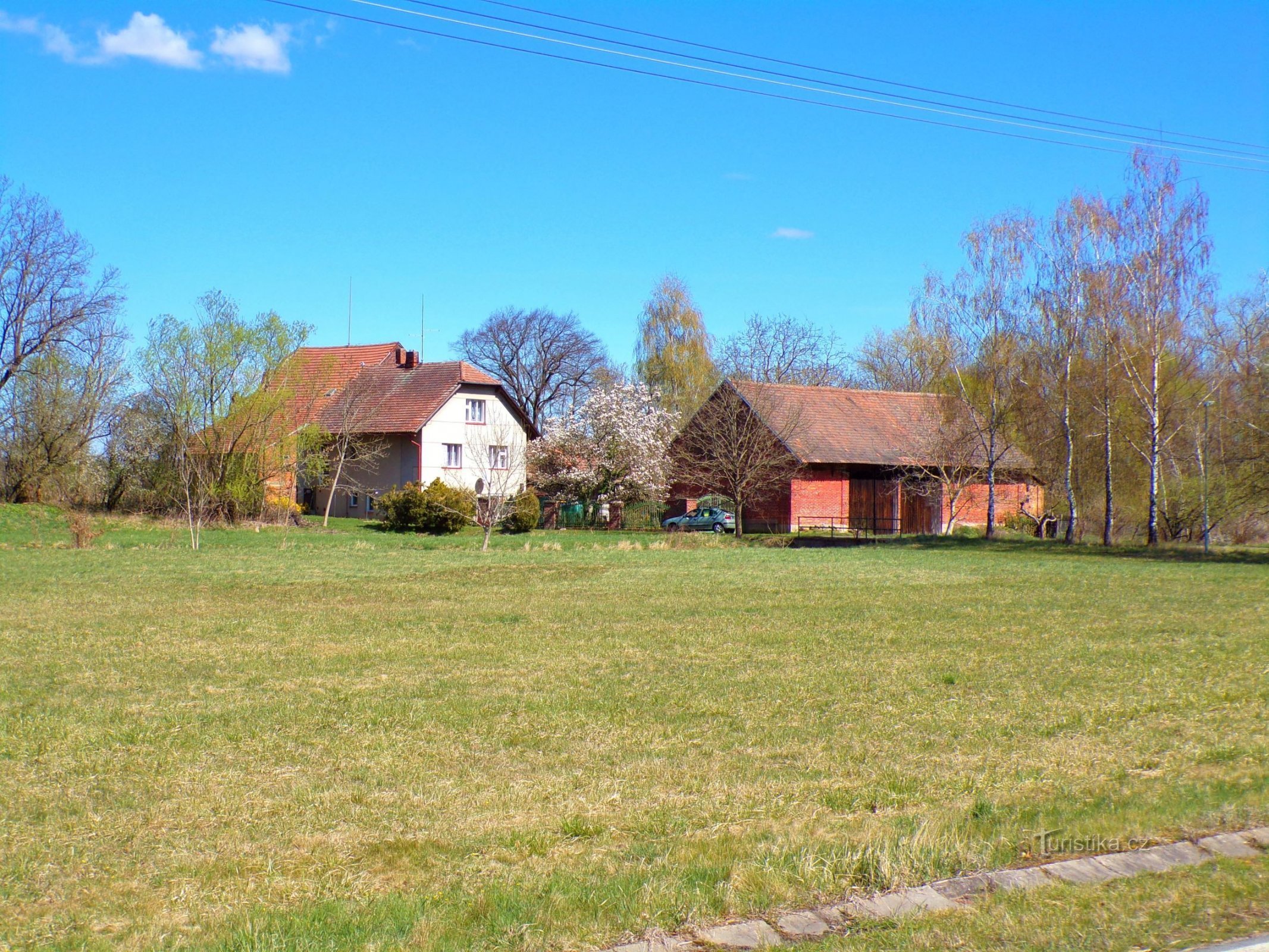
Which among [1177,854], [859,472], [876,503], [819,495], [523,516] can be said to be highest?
[859,472]

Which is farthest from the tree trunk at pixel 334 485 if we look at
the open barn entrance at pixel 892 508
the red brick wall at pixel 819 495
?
the open barn entrance at pixel 892 508

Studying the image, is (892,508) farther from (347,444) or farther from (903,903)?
(903,903)

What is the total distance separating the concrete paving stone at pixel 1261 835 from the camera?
545cm

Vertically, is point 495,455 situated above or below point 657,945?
above

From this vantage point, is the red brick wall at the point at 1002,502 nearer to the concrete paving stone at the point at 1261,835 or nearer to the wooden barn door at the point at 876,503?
the wooden barn door at the point at 876,503

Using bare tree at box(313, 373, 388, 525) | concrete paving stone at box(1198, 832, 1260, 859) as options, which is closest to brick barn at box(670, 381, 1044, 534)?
bare tree at box(313, 373, 388, 525)

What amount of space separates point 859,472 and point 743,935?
46014 millimetres

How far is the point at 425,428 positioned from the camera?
167ft

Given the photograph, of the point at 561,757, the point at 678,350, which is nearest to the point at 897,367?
the point at 678,350

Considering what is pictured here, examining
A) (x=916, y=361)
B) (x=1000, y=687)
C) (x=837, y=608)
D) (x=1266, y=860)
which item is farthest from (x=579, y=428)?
(x=1266, y=860)

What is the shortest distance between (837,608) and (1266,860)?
11596mm

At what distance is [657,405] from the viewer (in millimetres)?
58438

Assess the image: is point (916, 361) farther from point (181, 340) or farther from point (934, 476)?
point (181, 340)

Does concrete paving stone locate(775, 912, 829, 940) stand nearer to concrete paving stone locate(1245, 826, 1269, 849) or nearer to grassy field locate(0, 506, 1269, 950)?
grassy field locate(0, 506, 1269, 950)
